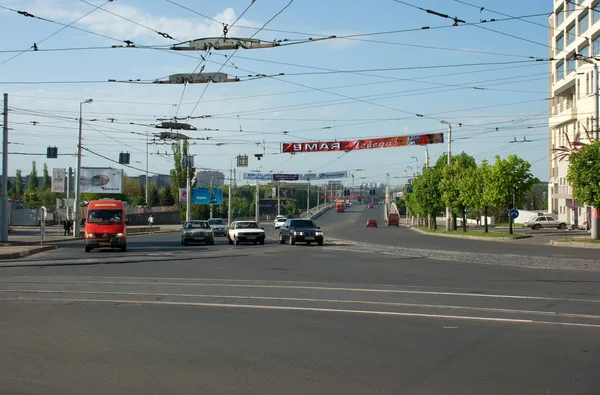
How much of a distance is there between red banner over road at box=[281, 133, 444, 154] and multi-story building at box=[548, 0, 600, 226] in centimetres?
1570

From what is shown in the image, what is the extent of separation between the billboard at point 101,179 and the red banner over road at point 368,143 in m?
43.2

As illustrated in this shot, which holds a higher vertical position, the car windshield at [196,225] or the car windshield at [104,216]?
the car windshield at [104,216]

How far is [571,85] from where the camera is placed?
67688 millimetres

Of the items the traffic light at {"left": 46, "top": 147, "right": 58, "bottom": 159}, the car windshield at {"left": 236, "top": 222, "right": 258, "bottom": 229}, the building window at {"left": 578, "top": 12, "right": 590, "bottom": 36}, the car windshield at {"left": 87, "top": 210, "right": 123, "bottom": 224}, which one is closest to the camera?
the car windshield at {"left": 87, "top": 210, "right": 123, "bottom": 224}

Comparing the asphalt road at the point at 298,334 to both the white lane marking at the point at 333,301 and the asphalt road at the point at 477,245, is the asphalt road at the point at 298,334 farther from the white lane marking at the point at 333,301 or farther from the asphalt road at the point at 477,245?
the asphalt road at the point at 477,245

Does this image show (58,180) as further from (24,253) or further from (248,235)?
(24,253)

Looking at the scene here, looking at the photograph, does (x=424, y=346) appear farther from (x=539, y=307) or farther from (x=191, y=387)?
(x=539, y=307)

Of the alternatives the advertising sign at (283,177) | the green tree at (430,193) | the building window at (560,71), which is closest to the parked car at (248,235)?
the green tree at (430,193)

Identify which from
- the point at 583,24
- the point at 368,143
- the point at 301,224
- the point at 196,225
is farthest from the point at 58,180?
the point at 583,24

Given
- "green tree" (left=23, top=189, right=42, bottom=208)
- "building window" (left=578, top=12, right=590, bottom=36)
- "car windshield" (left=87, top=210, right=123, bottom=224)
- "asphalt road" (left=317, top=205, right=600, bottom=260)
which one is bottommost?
"asphalt road" (left=317, top=205, right=600, bottom=260)

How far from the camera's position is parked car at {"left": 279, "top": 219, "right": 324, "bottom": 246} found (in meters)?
37.3

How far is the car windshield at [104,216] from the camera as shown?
1250 inches

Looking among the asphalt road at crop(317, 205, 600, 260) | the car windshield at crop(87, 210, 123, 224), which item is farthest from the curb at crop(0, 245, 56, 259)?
the asphalt road at crop(317, 205, 600, 260)

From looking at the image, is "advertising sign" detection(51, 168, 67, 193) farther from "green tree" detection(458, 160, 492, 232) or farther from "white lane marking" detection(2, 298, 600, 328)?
"white lane marking" detection(2, 298, 600, 328)
